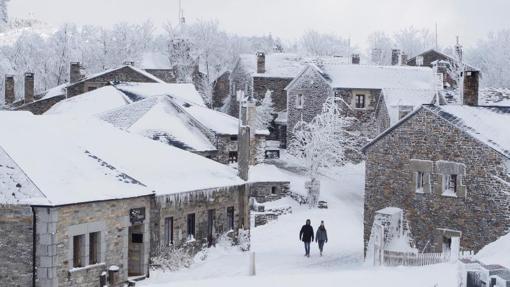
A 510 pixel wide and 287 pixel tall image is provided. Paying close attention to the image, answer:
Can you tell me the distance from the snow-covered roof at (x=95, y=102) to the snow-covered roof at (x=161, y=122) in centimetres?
433

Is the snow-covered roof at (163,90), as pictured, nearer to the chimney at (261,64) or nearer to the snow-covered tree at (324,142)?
the snow-covered tree at (324,142)

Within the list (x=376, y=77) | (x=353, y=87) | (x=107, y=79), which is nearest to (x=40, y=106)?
(x=107, y=79)

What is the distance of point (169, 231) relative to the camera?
25.8 meters

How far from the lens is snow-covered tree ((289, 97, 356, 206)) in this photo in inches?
1810

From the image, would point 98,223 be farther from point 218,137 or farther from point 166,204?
point 218,137

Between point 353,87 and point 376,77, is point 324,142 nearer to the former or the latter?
point 353,87

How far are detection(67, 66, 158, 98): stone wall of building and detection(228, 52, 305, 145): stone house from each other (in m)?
10.4

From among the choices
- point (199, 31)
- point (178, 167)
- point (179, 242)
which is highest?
point (199, 31)

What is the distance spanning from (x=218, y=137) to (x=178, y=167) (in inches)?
560

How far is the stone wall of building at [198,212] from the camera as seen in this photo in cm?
2500

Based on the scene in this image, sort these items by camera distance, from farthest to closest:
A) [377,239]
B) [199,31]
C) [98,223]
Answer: [199,31], [377,239], [98,223]

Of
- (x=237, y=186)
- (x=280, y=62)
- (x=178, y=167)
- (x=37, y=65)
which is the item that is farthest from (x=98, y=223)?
(x=37, y=65)

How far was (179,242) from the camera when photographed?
26.2 metres

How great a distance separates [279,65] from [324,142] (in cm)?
1934
